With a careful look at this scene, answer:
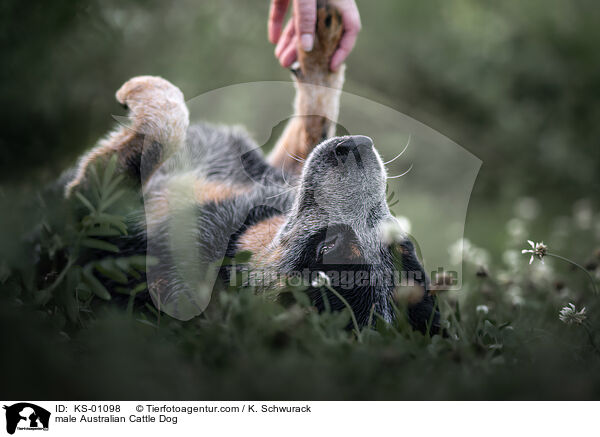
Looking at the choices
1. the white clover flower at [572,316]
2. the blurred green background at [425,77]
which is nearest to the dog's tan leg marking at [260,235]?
the blurred green background at [425,77]

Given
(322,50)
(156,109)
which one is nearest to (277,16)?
(322,50)

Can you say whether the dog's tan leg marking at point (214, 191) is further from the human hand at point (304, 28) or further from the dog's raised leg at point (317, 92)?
the human hand at point (304, 28)

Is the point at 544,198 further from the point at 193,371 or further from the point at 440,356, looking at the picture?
the point at 193,371

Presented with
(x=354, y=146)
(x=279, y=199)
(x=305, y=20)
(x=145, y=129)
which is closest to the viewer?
(x=354, y=146)

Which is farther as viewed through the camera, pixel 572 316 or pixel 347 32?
pixel 347 32

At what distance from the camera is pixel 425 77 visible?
20.9 ft

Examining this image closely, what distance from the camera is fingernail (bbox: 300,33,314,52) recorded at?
2520mm

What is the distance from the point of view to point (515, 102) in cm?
573

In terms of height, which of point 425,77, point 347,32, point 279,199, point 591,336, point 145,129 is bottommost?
point 591,336

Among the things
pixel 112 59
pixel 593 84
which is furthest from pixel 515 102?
pixel 112 59

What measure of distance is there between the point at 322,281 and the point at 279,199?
0.83 meters

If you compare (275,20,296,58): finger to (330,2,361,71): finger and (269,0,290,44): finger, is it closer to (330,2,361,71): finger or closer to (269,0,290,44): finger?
(269,0,290,44): finger

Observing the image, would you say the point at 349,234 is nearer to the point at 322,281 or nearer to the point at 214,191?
the point at 322,281
